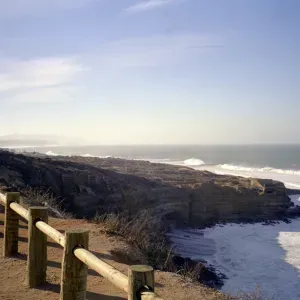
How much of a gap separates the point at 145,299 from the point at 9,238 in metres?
4.14

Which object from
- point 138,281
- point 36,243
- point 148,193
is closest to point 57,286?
point 36,243

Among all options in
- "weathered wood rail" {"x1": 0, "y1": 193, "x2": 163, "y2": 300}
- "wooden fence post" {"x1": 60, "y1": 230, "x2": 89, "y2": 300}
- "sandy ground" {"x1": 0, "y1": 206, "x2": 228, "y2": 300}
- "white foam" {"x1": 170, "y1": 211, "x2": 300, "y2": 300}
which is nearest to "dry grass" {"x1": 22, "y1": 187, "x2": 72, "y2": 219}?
"sandy ground" {"x1": 0, "y1": 206, "x2": 228, "y2": 300}

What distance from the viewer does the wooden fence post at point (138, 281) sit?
Result: 9.25 feet

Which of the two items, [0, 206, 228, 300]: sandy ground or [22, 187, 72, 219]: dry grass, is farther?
[22, 187, 72, 219]: dry grass

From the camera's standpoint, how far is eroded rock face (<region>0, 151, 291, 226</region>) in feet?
69.2

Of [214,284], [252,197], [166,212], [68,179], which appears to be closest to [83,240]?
Result: [214,284]

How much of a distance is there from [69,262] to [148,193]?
20901 millimetres

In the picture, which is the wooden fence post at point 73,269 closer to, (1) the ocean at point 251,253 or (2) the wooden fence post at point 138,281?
(2) the wooden fence post at point 138,281

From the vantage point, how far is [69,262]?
3.91 m

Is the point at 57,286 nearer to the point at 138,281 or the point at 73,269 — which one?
the point at 73,269

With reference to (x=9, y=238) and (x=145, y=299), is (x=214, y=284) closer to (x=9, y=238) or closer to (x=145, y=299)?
(x=9, y=238)

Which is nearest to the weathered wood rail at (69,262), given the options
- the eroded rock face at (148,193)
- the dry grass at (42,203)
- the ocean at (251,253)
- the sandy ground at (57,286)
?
the sandy ground at (57,286)

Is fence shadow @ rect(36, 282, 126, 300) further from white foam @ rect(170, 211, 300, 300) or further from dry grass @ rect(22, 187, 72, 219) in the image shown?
white foam @ rect(170, 211, 300, 300)

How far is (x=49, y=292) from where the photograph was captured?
4918 millimetres
